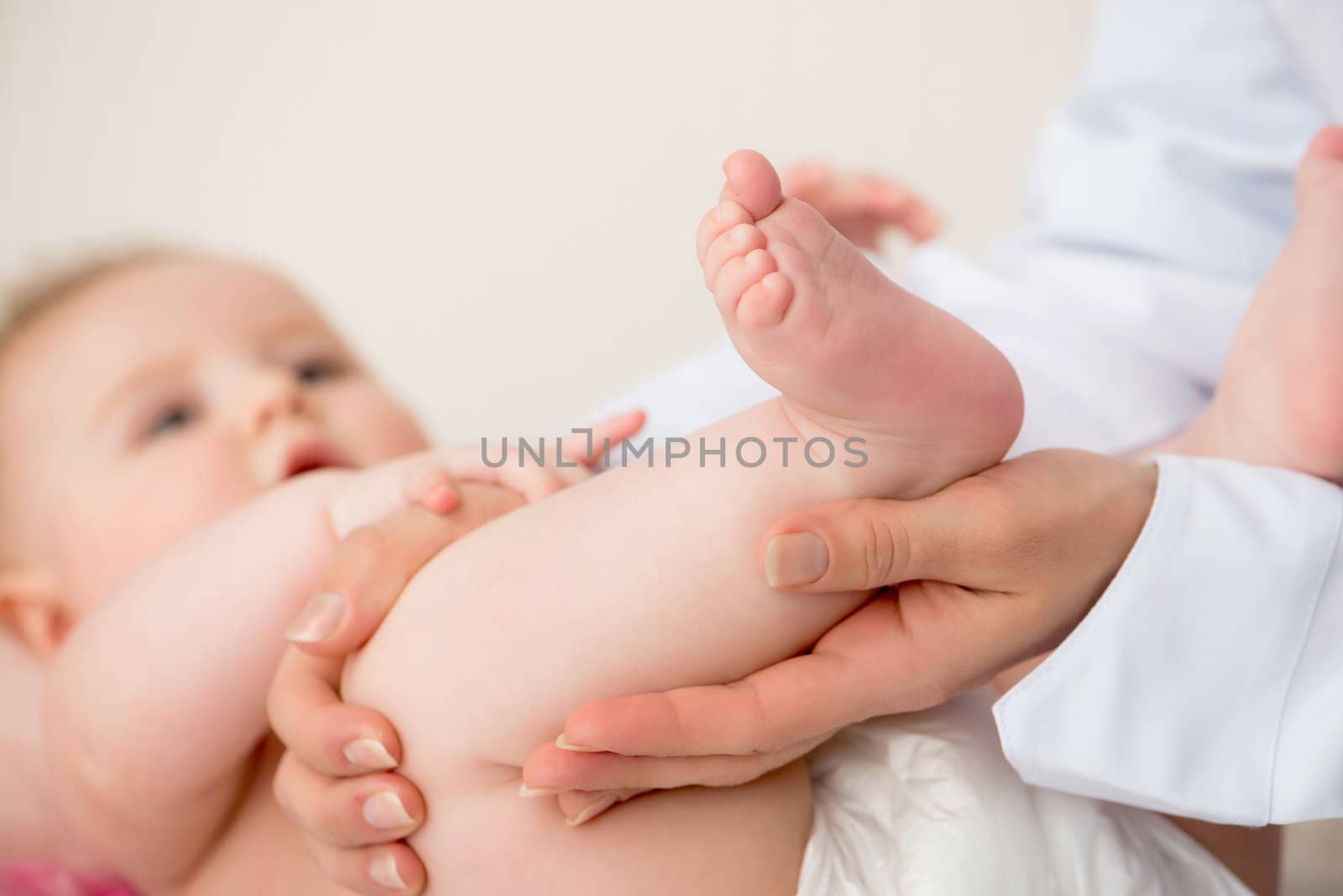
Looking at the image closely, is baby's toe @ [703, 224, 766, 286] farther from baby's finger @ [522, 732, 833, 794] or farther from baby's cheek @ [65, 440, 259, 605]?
baby's cheek @ [65, 440, 259, 605]

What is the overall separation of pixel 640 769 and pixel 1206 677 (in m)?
0.40

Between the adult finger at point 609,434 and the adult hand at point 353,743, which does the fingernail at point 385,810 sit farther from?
the adult finger at point 609,434

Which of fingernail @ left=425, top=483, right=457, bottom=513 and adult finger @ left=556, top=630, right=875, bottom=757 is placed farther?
fingernail @ left=425, top=483, right=457, bottom=513

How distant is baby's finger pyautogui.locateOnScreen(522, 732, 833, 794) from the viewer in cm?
66

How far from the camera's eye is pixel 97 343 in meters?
1.20

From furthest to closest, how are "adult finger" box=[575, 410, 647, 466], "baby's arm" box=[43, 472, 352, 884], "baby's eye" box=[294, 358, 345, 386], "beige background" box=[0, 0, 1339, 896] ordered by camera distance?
"beige background" box=[0, 0, 1339, 896]
"baby's eye" box=[294, 358, 345, 386]
"adult finger" box=[575, 410, 647, 466]
"baby's arm" box=[43, 472, 352, 884]

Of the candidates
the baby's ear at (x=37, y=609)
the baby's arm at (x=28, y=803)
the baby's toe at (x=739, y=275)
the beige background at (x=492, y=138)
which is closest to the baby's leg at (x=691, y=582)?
the baby's toe at (x=739, y=275)

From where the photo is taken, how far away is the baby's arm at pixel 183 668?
0.83 m

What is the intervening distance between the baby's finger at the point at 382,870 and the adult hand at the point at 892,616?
13 centimetres

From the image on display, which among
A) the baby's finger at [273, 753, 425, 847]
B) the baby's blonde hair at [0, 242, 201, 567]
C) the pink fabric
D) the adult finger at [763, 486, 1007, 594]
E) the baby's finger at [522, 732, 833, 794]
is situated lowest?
the pink fabric

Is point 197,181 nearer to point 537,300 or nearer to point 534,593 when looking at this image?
point 537,300

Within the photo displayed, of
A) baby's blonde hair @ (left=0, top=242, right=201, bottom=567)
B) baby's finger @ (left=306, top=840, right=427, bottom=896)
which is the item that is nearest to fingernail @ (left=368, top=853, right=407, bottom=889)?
baby's finger @ (left=306, top=840, right=427, bottom=896)

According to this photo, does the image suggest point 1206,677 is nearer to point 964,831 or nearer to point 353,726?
point 964,831

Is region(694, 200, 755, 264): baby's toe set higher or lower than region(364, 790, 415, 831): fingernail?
higher
